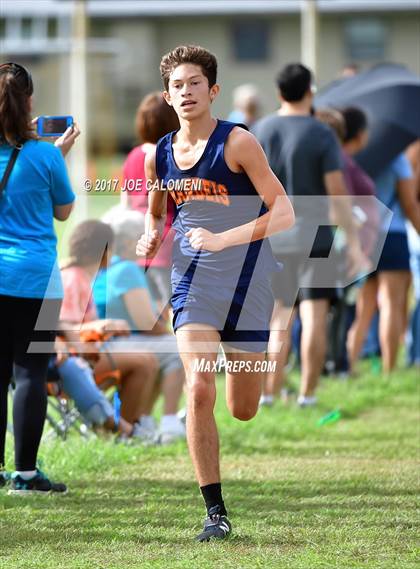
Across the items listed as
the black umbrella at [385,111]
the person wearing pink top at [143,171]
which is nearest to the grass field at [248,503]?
the person wearing pink top at [143,171]

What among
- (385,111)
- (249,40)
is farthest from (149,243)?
(249,40)

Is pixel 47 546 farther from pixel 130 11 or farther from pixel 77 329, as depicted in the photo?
pixel 130 11

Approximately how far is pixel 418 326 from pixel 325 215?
291 centimetres

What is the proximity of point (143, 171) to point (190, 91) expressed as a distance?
276 cm

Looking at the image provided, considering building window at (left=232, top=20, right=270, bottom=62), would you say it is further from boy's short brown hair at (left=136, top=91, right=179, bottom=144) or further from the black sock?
the black sock

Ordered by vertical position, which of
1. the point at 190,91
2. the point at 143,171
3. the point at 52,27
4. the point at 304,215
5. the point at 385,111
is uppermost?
the point at 52,27

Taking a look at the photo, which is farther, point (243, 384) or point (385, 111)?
point (385, 111)

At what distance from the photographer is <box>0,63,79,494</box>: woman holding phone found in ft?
20.4

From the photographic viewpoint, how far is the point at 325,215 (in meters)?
9.38

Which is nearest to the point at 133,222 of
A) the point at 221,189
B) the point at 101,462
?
the point at 101,462

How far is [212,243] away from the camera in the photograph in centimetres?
541

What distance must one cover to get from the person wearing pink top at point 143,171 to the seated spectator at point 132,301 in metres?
0.13

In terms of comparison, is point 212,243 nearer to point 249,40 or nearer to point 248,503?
point 248,503

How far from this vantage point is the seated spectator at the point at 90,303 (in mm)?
7871
